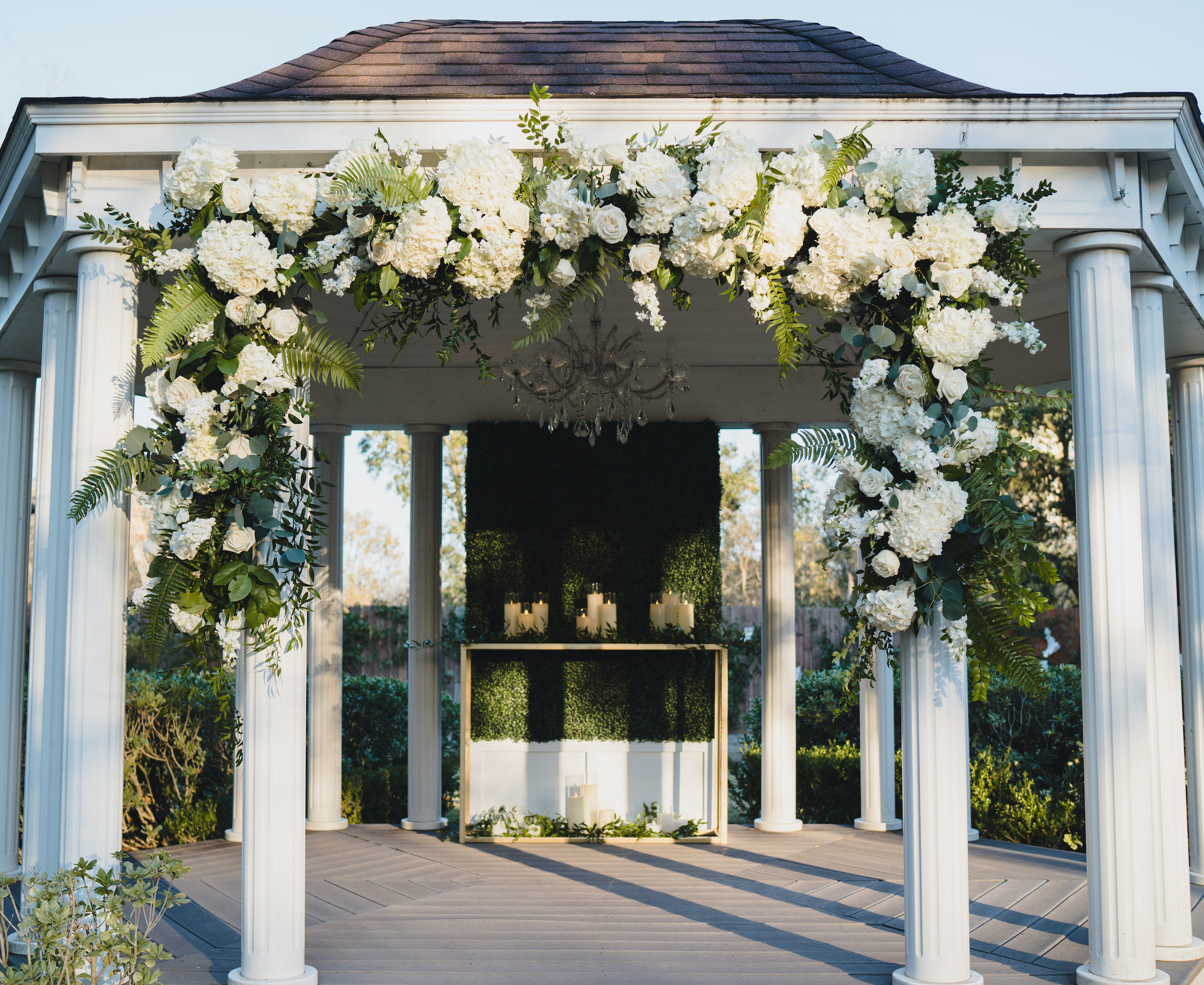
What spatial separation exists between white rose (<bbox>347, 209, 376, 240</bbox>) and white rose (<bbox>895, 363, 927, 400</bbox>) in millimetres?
2058

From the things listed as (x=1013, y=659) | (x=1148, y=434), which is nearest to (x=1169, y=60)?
(x=1148, y=434)

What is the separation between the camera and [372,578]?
27.5 metres

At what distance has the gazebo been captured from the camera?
4254mm

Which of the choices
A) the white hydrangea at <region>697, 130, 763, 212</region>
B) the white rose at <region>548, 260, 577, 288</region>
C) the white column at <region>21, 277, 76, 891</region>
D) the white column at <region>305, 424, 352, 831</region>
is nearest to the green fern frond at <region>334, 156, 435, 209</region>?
the white rose at <region>548, 260, 577, 288</region>

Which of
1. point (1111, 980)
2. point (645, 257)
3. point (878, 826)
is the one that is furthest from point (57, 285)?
point (878, 826)

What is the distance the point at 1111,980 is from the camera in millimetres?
4270

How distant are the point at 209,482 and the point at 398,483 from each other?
18.3 m

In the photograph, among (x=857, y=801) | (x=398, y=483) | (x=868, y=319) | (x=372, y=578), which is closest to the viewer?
(x=868, y=319)

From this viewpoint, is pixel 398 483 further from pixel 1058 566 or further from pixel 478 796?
pixel 478 796

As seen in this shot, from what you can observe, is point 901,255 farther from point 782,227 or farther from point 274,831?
point 274,831

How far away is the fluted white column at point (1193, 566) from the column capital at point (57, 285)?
6.12 metres

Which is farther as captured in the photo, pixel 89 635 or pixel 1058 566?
pixel 1058 566

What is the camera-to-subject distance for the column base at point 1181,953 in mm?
4812

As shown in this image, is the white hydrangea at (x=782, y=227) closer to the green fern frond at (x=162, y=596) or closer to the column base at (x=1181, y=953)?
the green fern frond at (x=162, y=596)
